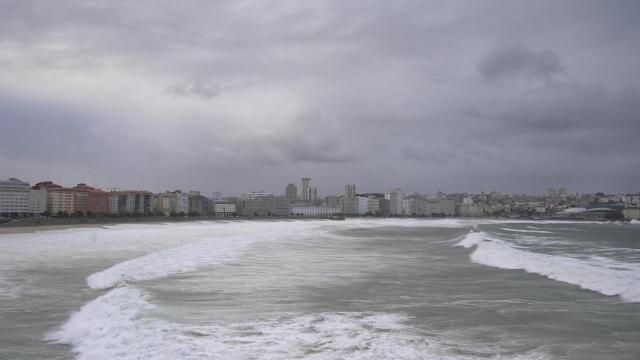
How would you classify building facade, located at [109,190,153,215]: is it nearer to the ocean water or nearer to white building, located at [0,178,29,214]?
white building, located at [0,178,29,214]

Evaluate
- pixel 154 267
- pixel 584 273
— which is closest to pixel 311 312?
pixel 154 267

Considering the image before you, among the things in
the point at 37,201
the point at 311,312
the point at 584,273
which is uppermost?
the point at 37,201

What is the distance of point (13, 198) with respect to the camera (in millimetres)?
140500

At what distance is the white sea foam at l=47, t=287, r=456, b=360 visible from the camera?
25.9 ft

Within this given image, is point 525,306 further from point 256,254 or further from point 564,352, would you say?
point 256,254

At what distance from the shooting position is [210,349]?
8055 mm

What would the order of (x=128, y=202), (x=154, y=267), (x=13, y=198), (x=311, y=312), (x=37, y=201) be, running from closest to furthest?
(x=311, y=312) < (x=154, y=267) < (x=13, y=198) < (x=37, y=201) < (x=128, y=202)

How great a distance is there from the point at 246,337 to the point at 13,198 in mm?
150945

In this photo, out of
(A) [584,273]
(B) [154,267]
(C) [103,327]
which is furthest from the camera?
(B) [154,267]

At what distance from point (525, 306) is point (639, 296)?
3301mm

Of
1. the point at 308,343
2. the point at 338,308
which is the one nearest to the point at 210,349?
the point at 308,343

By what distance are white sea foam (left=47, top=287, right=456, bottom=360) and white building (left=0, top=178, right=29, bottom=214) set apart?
475 ft

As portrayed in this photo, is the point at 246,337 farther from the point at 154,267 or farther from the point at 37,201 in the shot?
the point at 37,201

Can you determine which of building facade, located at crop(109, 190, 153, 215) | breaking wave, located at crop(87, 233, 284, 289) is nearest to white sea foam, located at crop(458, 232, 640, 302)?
breaking wave, located at crop(87, 233, 284, 289)
